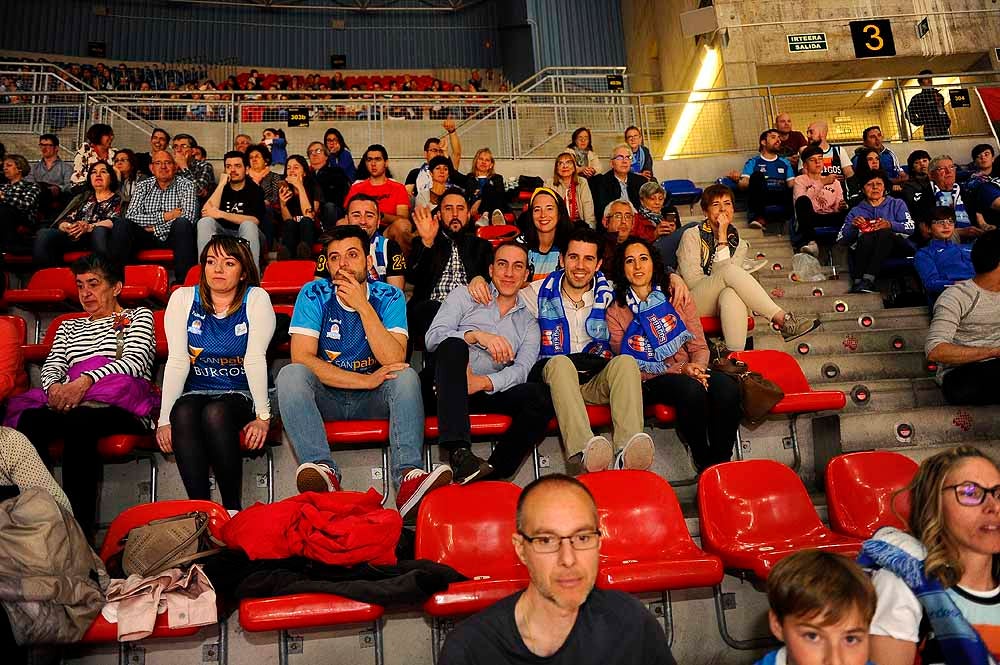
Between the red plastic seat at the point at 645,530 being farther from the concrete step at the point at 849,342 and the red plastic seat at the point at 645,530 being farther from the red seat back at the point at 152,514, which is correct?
the concrete step at the point at 849,342

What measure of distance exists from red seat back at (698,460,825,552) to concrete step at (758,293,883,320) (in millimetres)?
2148

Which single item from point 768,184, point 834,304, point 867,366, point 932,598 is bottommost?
point 932,598

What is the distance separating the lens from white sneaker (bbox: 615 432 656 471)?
112 inches

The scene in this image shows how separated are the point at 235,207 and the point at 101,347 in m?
2.10

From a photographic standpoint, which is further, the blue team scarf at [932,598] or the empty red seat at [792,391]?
the empty red seat at [792,391]

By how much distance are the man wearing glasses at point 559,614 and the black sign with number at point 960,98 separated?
336 inches

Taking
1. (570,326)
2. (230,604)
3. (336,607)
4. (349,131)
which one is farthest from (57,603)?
(349,131)

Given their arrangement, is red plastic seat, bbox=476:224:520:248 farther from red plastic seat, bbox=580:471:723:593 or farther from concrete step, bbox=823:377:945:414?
red plastic seat, bbox=580:471:723:593

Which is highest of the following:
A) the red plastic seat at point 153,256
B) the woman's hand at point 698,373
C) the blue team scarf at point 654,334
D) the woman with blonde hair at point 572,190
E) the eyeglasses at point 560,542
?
the woman with blonde hair at point 572,190

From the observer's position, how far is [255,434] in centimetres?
286

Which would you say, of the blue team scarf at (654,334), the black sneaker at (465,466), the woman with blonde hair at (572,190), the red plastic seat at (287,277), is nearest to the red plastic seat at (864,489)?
the blue team scarf at (654,334)

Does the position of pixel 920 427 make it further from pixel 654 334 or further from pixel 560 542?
pixel 560 542

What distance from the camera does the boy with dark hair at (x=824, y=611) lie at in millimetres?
1551

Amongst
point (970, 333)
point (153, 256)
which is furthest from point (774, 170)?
point (153, 256)
